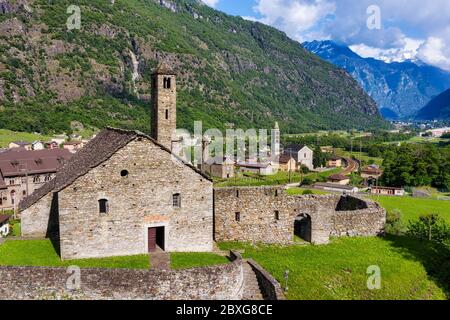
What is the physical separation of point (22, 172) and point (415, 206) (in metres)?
68.6

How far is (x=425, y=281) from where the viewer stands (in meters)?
29.8

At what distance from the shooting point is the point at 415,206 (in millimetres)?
73750

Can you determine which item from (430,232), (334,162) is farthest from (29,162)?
(334,162)

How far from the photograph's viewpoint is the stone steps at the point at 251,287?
2512cm

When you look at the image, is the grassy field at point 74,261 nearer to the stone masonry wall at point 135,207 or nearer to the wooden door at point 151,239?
the stone masonry wall at point 135,207

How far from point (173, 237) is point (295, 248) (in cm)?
893

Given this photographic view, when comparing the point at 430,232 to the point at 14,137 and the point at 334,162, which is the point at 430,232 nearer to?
the point at 334,162

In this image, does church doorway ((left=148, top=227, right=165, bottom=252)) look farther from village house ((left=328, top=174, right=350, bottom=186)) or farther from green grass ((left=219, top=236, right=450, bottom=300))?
village house ((left=328, top=174, right=350, bottom=186))

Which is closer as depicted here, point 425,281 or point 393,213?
point 425,281

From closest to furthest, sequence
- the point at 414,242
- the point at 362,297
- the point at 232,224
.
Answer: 1. the point at 362,297
2. the point at 232,224
3. the point at 414,242

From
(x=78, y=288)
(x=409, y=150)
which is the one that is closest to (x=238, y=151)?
(x=409, y=150)

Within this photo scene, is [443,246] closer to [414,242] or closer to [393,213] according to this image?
[414,242]

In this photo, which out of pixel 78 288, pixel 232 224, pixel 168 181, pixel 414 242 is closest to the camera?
pixel 78 288

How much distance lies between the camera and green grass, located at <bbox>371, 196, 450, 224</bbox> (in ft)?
219
